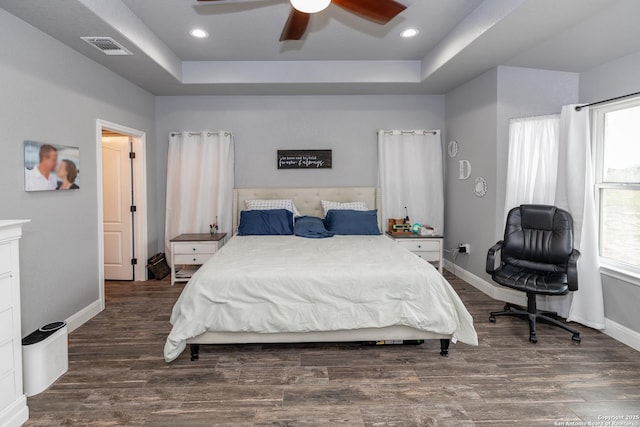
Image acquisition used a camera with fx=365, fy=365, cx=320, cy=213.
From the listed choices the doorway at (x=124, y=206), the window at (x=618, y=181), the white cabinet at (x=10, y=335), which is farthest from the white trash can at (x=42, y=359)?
the window at (x=618, y=181)

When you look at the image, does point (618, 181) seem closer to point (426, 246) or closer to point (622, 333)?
point (622, 333)

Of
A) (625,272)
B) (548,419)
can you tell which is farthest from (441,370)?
(625,272)

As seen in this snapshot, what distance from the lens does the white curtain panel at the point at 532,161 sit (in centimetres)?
347

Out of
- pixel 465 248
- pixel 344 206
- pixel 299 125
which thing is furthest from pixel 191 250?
A: pixel 465 248

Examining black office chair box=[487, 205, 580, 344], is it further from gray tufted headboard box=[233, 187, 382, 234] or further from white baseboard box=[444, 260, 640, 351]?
gray tufted headboard box=[233, 187, 382, 234]

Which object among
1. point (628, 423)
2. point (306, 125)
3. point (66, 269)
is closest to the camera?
point (628, 423)

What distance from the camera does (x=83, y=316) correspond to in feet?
11.2

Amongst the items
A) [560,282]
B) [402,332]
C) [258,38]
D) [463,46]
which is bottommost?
[402,332]

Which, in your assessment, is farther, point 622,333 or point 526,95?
point 526,95

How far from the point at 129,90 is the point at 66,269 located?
7.26 feet

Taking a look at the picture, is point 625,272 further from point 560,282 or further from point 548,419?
point 548,419

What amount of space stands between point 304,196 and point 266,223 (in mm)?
828

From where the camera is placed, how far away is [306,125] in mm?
5102

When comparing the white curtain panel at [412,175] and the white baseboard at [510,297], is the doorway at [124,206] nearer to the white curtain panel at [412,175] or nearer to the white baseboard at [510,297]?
the white curtain panel at [412,175]
